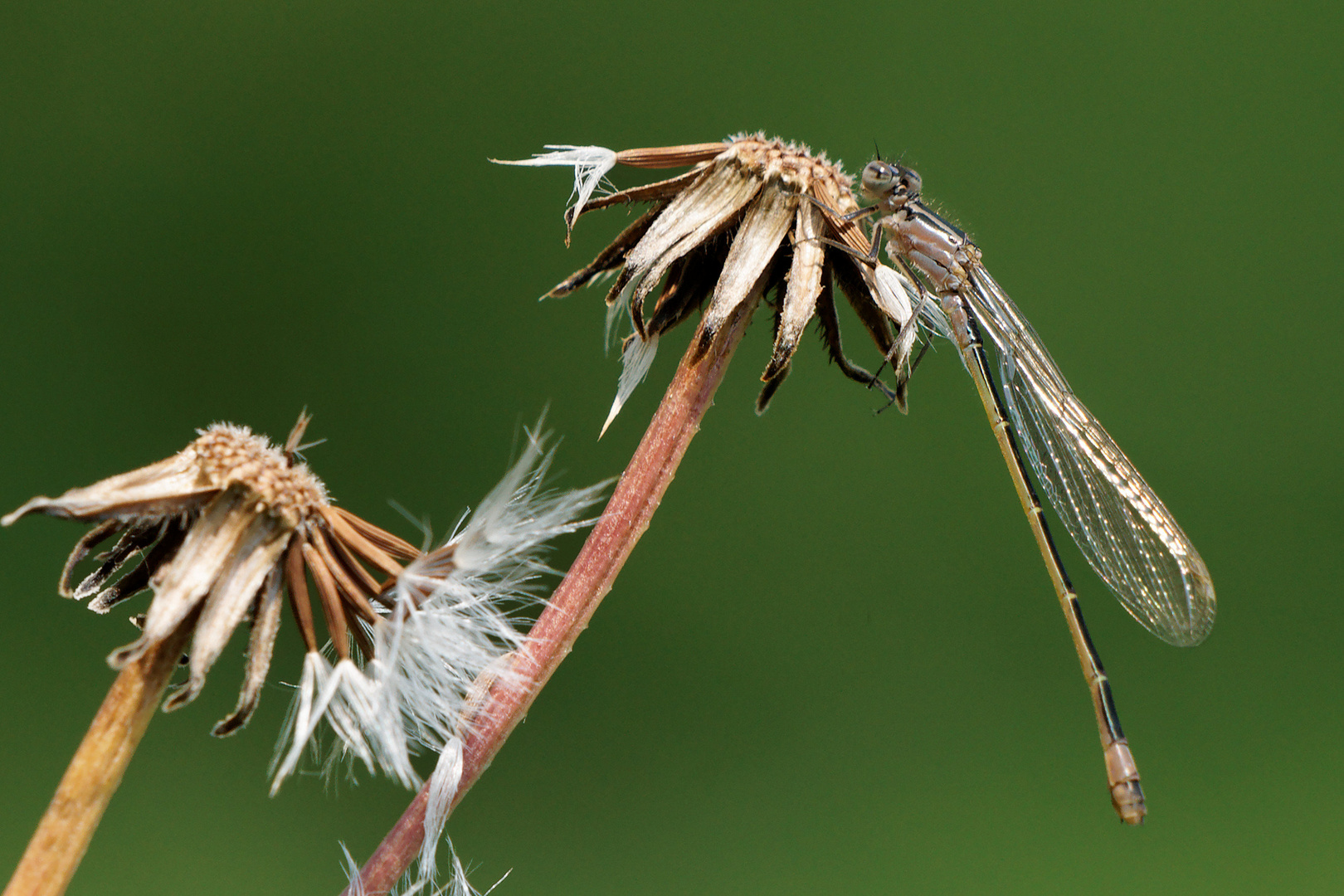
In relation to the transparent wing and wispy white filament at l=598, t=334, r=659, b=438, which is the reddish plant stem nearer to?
wispy white filament at l=598, t=334, r=659, b=438

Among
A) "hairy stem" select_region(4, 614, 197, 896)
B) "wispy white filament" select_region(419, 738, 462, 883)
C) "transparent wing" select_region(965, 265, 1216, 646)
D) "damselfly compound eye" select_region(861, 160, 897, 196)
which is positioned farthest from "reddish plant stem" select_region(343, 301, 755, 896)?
"transparent wing" select_region(965, 265, 1216, 646)

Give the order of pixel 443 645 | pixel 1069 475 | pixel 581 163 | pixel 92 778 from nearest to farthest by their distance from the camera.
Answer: pixel 92 778 → pixel 443 645 → pixel 581 163 → pixel 1069 475

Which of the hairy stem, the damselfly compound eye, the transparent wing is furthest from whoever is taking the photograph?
the transparent wing

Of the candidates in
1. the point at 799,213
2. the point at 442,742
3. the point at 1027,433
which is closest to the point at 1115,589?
the point at 1027,433

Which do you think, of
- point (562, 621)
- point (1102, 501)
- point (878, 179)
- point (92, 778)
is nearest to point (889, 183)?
point (878, 179)

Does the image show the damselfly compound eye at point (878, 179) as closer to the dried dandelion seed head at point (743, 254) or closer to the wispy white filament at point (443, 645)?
the dried dandelion seed head at point (743, 254)

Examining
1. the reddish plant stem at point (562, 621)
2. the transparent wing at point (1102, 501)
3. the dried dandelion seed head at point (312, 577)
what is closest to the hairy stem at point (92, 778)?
the dried dandelion seed head at point (312, 577)

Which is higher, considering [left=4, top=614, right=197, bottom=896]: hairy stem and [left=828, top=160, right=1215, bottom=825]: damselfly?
[left=828, top=160, right=1215, bottom=825]: damselfly

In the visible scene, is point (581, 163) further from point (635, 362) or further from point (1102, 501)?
point (1102, 501)
